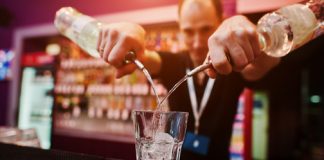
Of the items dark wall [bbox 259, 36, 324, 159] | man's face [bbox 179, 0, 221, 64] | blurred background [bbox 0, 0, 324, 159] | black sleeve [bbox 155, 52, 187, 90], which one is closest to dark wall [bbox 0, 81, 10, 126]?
blurred background [bbox 0, 0, 324, 159]

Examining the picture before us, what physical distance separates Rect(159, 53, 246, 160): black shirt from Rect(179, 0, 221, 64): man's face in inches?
6.3

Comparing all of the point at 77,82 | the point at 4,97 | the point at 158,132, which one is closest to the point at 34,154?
the point at 158,132

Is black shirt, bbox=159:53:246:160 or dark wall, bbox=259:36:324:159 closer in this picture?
black shirt, bbox=159:53:246:160

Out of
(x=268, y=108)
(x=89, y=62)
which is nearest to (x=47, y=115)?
(x=89, y=62)

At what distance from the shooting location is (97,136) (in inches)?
138

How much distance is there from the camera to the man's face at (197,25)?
1.35 metres

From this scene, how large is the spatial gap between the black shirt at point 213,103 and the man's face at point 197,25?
16 centimetres

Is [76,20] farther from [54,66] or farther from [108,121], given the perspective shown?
[54,66]

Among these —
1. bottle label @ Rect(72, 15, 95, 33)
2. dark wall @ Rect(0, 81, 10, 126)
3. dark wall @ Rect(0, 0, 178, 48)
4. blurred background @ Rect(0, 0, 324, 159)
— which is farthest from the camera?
dark wall @ Rect(0, 81, 10, 126)

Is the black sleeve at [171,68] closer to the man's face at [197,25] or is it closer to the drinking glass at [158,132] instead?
the man's face at [197,25]

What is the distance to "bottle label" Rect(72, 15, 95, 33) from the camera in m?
1.06

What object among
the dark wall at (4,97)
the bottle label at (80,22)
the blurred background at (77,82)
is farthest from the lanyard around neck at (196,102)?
the dark wall at (4,97)

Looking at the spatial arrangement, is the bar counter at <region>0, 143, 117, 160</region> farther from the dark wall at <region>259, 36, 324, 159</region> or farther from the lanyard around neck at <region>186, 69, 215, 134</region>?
the dark wall at <region>259, 36, 324, 159</region>

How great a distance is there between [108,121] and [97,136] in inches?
7.9
